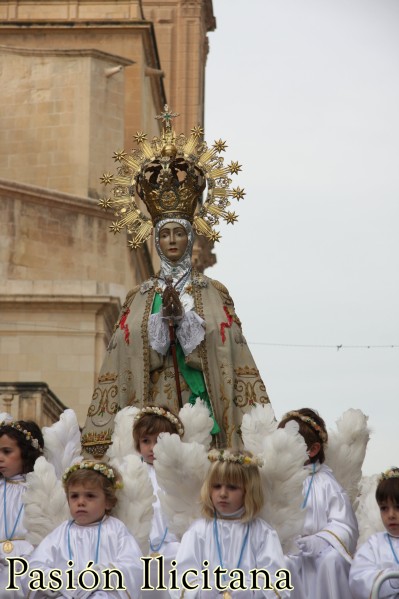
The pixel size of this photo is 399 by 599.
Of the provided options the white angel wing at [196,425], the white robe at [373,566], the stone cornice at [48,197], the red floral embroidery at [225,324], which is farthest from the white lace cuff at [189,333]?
the stone cornice at [48,197]

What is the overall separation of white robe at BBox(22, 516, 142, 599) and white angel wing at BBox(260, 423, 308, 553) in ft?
3.10

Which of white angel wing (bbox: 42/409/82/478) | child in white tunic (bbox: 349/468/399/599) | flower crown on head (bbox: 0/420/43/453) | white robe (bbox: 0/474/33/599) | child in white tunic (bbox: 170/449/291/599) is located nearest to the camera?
child in white tunic (bbox: 170/449/291/599)

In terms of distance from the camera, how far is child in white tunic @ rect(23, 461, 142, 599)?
1372cm

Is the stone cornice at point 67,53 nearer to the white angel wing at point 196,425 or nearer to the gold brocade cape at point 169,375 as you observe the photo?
the gold brocade cape at point 169,375

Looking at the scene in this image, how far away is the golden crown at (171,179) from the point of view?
1820 cm

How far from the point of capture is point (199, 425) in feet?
52.6

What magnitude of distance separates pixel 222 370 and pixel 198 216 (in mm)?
1540

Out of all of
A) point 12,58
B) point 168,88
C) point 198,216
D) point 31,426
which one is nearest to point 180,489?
point 31,426

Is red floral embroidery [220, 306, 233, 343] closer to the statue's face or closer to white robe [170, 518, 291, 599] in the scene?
the statue's face

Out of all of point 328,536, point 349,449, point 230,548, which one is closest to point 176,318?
point 349,449

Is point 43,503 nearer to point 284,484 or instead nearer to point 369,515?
point 284,484

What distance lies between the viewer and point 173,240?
17.8 metres

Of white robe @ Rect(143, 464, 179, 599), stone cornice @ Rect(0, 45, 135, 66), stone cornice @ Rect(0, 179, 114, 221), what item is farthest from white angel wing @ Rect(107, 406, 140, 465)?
stone cornice @ Rect(0, 45, 135, 66)

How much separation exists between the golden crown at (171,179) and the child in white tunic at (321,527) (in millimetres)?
2859
